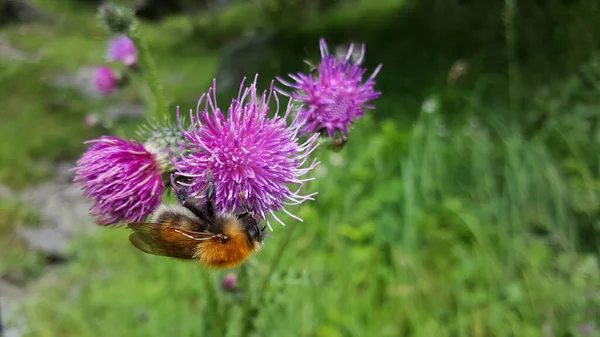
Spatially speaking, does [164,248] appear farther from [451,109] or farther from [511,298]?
[451,109]

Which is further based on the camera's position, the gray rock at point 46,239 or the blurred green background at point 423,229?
the gray rock at point 46,239

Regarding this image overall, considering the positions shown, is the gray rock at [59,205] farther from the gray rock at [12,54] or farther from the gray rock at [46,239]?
the gray rock at [12,54]

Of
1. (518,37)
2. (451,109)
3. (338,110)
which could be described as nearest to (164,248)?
(338,110)

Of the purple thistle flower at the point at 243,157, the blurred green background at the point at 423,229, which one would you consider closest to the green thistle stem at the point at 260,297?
the blurred green background at the point at 423,229

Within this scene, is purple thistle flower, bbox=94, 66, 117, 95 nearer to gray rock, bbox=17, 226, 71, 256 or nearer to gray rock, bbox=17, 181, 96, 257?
gray rock, bbox=17, 181, 96, 257

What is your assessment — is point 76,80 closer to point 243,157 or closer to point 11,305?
point 11,305
